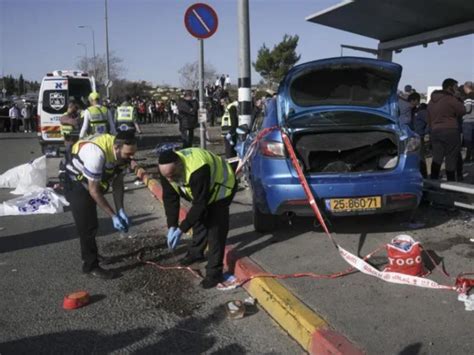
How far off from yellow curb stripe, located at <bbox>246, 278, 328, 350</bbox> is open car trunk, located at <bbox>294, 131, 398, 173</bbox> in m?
1.69

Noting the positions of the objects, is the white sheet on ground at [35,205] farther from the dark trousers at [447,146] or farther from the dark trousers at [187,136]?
the dark trousers at [187,136]

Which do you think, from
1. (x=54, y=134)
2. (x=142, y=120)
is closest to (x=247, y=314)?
(x=54, y=134)

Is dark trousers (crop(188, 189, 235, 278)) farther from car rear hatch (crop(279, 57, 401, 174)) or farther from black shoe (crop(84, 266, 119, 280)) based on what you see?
car rear hatch (crop(279, 57, 401, 174))

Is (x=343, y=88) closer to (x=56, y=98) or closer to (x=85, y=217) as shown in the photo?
(x=85, y=217)

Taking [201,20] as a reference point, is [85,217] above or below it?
below

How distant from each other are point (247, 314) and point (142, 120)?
32.1 m

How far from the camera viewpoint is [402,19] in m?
8.44

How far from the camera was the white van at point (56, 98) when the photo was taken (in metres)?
15.3

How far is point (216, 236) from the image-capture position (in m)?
4.70

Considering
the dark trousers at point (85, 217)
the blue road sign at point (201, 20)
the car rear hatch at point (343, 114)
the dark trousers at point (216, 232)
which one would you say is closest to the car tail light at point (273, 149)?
the car rear hatch at point (343, 114)

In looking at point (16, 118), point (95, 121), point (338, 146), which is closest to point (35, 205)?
point (95, 121)

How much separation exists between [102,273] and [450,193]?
173 inches

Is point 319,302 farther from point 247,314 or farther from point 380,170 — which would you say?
point 380,170

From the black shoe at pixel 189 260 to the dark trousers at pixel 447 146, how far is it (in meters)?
4.14
